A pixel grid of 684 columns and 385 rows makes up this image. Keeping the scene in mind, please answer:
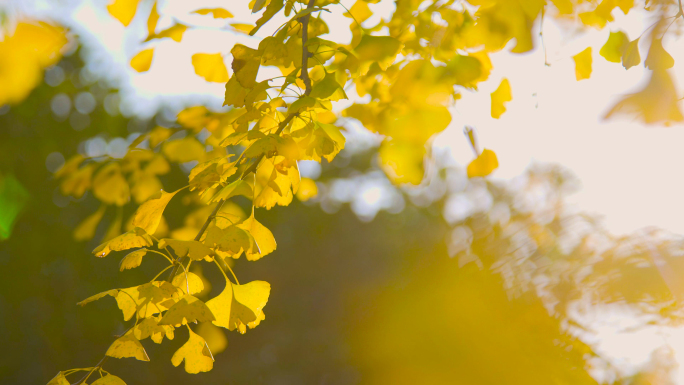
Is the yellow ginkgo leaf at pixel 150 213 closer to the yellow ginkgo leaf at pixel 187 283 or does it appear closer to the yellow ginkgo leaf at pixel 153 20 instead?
the yellow ginkgo leaf at pixel 187 283

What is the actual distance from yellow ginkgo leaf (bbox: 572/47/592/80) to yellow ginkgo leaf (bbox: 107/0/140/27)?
0.90 metres

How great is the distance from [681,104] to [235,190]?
0.78m

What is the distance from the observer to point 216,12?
962 millimetres

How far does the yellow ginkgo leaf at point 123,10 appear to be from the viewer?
2.52 ft

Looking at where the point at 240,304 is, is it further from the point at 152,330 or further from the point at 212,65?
the point at 212,65

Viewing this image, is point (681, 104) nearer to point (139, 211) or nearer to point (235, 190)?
point (235, 190)

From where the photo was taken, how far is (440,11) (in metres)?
0.87

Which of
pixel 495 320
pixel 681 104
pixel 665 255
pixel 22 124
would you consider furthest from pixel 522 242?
pixel 22 124

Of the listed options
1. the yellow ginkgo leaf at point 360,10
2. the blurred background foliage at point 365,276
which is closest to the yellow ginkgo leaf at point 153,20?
the yellow ginkgo leaf at point 360,10

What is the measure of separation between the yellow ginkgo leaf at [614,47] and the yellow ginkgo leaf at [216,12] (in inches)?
30.8

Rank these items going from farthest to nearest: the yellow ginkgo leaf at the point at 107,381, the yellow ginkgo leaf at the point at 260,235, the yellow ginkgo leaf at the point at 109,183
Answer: the yellow ginkgo leaf at the point at 109,183 → the yellow ginkgo leaf at the point at 260,235 → the yellow ginkgo leaf at the point at 107,381

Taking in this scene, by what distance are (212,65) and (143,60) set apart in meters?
0.17

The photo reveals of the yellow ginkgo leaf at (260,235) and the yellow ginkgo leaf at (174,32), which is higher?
the yellow ginkgo leaf at (174,32)

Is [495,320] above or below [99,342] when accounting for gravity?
above
